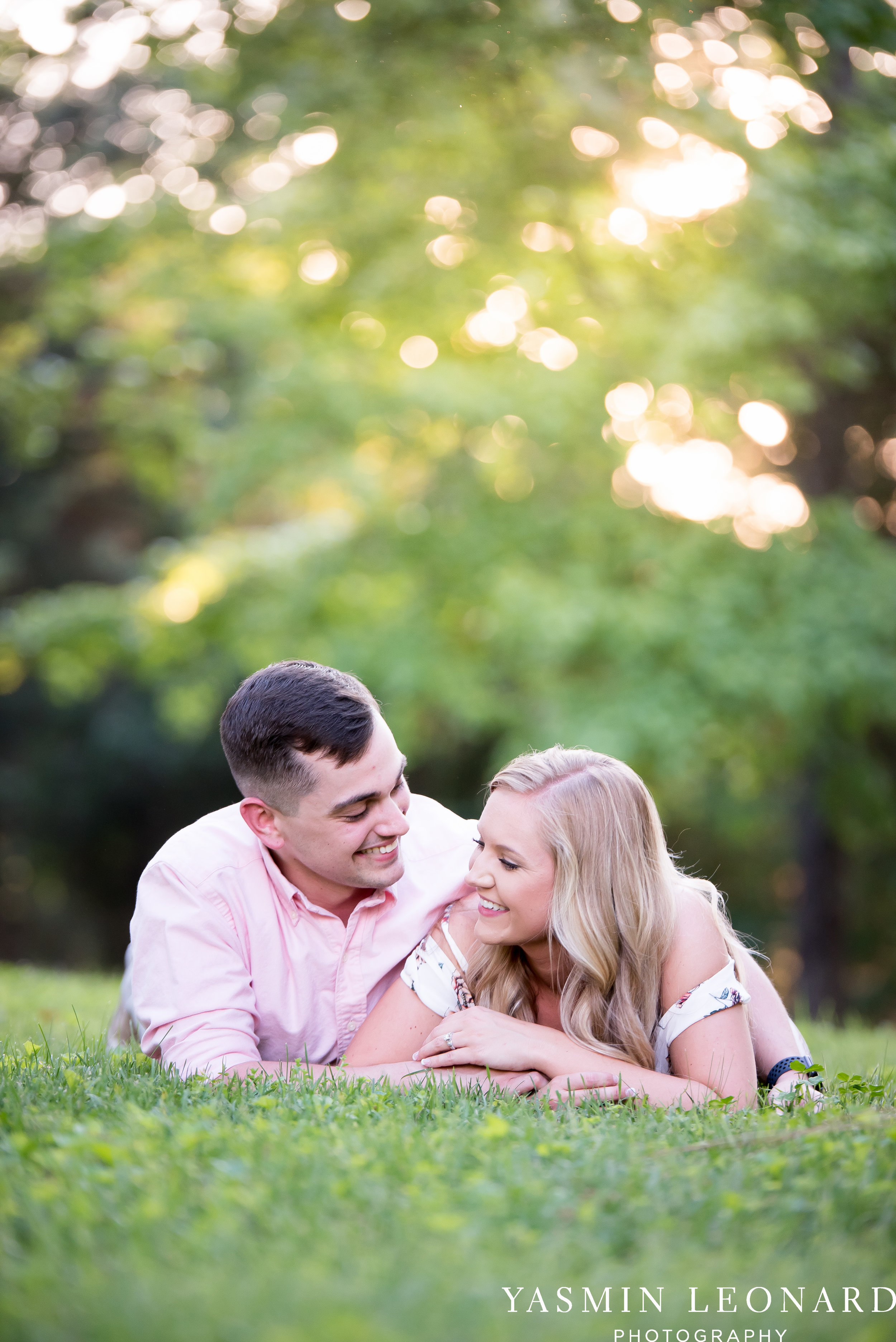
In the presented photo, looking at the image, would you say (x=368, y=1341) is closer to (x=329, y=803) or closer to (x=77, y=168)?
(x=329, y=803)

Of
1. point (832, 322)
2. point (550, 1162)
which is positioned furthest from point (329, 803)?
point (832, 322)

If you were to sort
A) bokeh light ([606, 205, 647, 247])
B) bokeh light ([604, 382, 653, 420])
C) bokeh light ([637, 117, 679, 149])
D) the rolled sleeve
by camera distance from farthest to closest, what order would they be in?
bokeh light ([604, 382, 653, 420]) → bokeh light ([606, 205, 647, 247]) → bokeh light ([637, 117, 679, 149]) → the rolled sleeve

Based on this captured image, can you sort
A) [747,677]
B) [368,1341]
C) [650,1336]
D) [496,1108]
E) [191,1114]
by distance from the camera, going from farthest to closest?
1. [747,677]
2. [496,1108]
3. [191,1114]
4. [650,1336]
5. [368,1341]

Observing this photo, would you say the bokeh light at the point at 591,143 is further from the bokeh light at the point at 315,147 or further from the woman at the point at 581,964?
the woman at the point at 581,964

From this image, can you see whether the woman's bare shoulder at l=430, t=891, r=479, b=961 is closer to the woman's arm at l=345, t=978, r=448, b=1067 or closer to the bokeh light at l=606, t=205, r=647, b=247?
the woman's arm at l=345, t=978, r=448, b=1067

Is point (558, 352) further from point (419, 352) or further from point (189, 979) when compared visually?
point (189, 979)

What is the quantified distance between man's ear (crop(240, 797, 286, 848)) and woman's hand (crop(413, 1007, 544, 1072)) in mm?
876

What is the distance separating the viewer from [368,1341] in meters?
1.60

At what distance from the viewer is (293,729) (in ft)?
12.8

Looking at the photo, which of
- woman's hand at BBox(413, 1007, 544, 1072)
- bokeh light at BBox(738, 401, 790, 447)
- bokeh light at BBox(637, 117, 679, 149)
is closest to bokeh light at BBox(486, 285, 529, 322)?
bokeh light at BBox(637, 117, 679, 149)

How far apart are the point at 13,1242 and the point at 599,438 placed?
8256mm

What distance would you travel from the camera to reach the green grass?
176 centimetres

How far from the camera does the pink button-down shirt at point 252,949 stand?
3688 millimetres

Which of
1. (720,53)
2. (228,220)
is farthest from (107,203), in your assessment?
(720,53)
